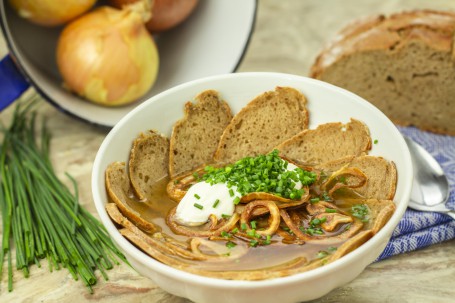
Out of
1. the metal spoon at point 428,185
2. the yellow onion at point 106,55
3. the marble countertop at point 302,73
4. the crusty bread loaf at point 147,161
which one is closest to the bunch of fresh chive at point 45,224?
the marble countertop at point 302,73

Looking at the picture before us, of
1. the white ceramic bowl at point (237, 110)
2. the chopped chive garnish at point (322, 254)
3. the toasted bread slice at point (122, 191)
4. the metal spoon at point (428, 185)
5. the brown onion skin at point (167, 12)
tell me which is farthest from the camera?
the brown onion skin at point (167, 12)

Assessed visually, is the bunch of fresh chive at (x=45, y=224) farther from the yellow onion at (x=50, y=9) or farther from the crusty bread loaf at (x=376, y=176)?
the crusty bread loaf at (x=376, y=176)

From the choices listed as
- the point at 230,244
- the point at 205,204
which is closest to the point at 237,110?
the point at 205,204

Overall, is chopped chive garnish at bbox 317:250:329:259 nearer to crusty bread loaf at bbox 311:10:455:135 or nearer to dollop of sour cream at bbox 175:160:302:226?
dollop of sour cream at bbox 175:160:302:226

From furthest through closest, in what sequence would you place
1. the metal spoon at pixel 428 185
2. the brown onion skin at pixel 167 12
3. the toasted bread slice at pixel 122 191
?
the brown onion skin at pixel 167 12
the metal spoon at pixel 428 185
the toasted bread slice at pixel 122 191

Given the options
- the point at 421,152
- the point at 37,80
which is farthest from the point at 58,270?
the point at 421,152

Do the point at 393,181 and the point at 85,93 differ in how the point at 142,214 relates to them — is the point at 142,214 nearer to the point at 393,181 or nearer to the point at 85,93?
the point at 393,181

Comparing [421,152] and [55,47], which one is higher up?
[55,47]
